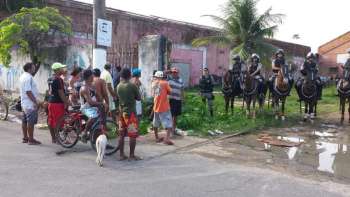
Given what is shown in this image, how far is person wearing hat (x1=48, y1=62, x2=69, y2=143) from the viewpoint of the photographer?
30.4 ft

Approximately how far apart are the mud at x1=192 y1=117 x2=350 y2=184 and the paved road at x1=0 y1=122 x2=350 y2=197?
0.64 metres

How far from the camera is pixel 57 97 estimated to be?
9383mm

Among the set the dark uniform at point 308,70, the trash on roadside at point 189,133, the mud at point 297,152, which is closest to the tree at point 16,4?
the trash on roadside at point 189,133

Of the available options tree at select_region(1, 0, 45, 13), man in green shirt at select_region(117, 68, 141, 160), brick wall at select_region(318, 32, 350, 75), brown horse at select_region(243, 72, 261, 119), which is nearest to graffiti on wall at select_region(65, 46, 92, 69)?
tree at select_region(1, 0, 45, 13)

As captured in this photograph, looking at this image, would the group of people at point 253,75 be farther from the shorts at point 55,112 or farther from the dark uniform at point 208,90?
the shorts at point 55,112

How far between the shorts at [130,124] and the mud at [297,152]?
1.85 m

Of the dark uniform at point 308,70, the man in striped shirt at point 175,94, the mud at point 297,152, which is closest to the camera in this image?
the mud at point 297,152

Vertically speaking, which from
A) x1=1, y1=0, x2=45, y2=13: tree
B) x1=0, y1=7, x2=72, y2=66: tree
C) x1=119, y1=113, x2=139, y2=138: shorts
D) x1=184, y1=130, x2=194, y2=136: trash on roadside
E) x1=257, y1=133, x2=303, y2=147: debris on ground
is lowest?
x1=257, y1=133, x2=303, y2=147: debris on ground

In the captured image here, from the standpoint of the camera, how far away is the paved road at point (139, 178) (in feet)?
20.5

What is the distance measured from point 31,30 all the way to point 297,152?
1044 cm

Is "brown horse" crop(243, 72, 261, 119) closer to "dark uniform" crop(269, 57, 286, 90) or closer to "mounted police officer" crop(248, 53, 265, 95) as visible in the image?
"mounted police officer" crop(248, 53, 265, 95)

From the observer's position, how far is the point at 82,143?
9.62 metres

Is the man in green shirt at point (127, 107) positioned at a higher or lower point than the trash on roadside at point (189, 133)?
higher

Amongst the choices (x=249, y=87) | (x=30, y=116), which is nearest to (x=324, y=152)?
(x=249, y=87)
